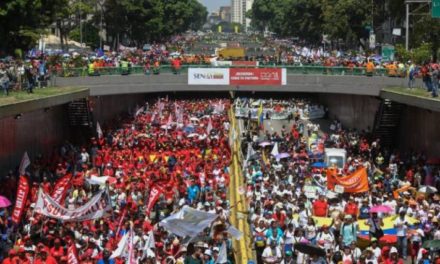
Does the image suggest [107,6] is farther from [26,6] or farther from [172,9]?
[26,6]

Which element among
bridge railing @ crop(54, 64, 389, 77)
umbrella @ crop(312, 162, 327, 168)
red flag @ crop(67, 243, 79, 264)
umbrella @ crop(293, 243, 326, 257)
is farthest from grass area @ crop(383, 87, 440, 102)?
red flag @ crop(67, 243, 79, 264)

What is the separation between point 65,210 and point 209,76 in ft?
87.3

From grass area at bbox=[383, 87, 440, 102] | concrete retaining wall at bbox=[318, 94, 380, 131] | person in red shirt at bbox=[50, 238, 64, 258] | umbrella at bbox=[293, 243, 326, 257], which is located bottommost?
concrete retaining wall at bbox=[318, 94, 380, 131]

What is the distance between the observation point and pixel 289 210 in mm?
19984

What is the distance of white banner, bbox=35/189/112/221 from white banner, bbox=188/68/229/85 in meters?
25.7

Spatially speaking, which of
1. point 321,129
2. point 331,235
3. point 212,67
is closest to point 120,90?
point 212,67

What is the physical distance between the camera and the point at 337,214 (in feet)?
66.9

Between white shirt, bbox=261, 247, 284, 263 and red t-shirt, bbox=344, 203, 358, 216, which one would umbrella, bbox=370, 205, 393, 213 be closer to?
red t-shirt, bbox=344, 203, 358, 216

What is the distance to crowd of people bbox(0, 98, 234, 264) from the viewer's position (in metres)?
17.0

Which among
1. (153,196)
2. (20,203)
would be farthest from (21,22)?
(20,203)

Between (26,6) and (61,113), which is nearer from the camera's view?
(61,113)

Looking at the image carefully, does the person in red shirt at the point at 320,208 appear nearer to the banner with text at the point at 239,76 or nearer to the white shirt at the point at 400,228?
the white shirt at the point at 400,228

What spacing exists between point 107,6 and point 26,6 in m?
54.7

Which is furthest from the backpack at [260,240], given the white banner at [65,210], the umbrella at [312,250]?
the white banner at [65,210]
